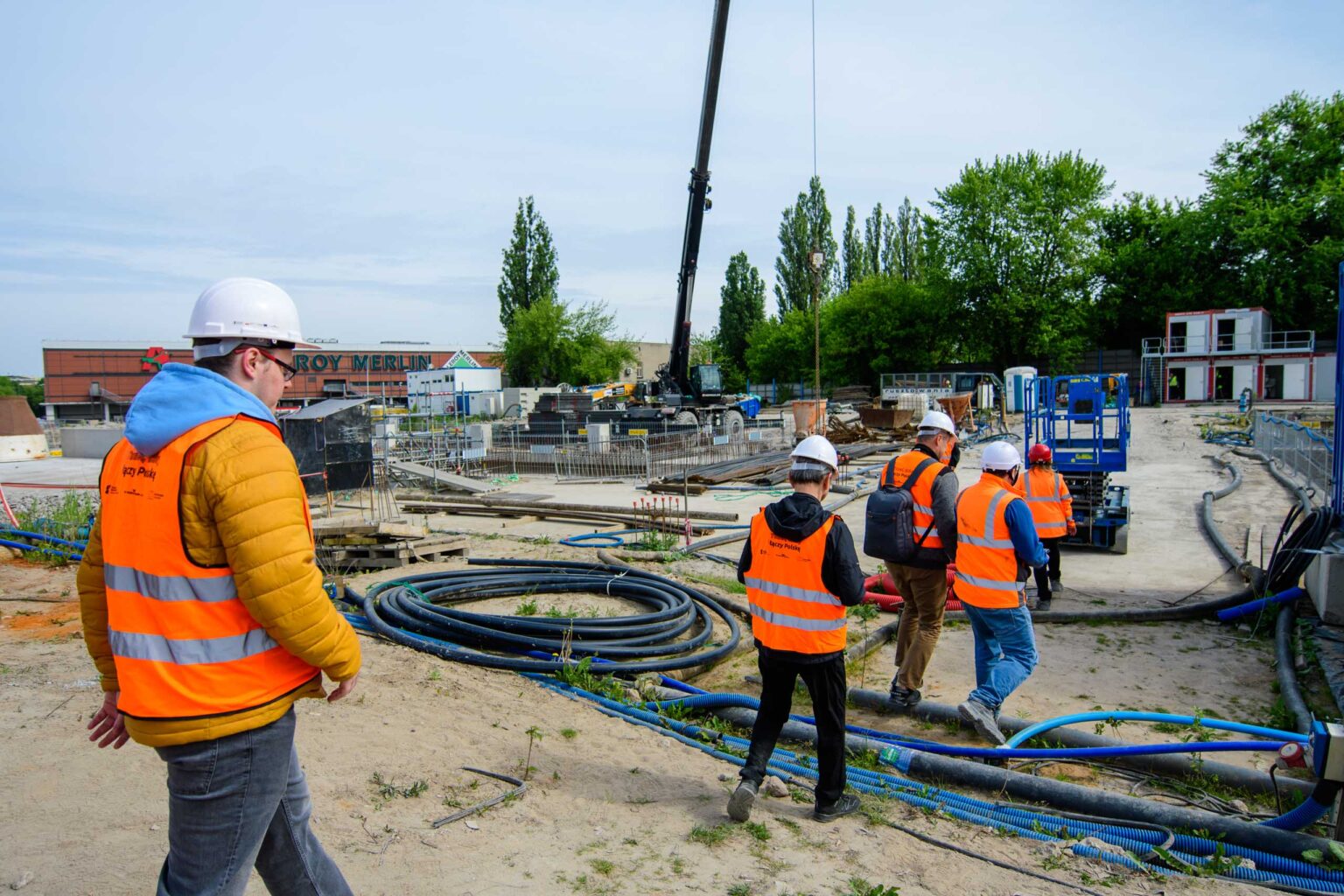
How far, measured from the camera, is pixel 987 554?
208 inches

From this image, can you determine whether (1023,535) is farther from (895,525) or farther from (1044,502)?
(1044,502)

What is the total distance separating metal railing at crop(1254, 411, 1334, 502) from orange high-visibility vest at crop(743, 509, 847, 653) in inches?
375

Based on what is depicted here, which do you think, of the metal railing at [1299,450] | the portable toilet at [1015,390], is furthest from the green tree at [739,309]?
the metal railing at [1299,450]

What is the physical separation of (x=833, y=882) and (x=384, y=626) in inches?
183

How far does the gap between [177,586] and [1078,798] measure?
4.27 metres

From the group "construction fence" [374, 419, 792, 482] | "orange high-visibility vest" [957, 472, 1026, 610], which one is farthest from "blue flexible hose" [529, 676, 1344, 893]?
"construction fence" [374, 419, 792, 482]

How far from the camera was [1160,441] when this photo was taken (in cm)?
2570

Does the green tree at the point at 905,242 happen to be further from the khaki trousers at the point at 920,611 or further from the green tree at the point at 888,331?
the khaki trousers at the point at 920,611

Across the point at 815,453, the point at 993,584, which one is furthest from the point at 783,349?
the point at 815,453

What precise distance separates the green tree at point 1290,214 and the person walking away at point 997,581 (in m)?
46.5

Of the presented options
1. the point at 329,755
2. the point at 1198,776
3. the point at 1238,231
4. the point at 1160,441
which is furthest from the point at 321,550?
the point at 1238,231

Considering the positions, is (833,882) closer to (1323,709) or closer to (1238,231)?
(1323,709)

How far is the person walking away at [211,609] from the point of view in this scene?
2.15m

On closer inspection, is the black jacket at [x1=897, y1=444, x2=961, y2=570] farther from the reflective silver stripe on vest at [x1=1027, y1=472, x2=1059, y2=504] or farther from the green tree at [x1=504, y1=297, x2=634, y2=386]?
the green tree at [x1=504, y1=297, x2=634, y2=386]
